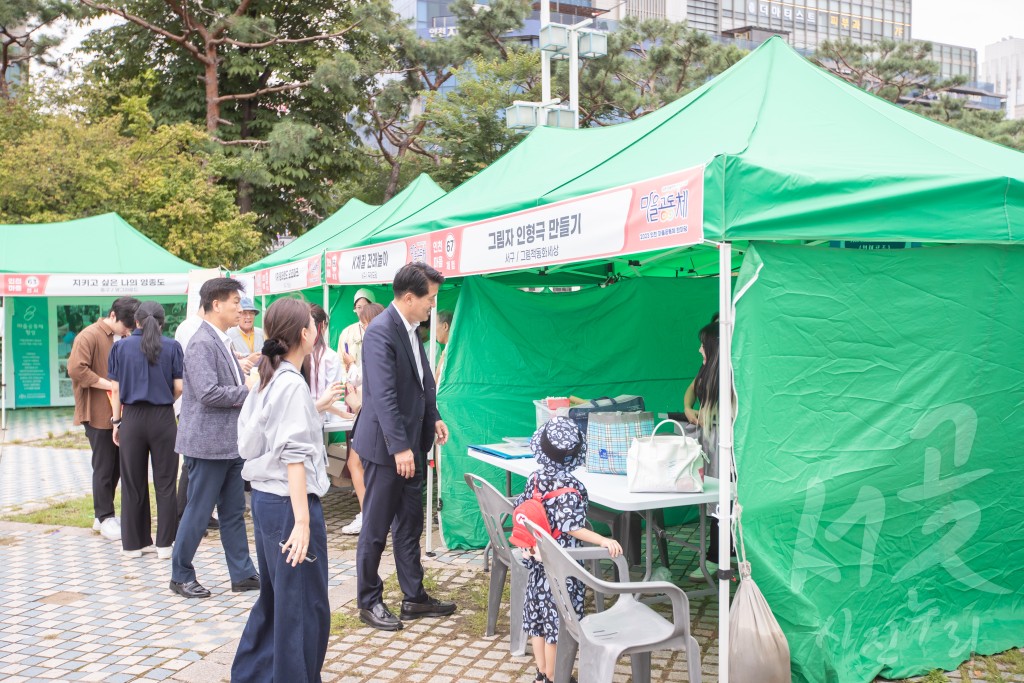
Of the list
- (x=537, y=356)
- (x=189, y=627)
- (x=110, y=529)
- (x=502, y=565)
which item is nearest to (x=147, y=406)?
(x=110, y=529)

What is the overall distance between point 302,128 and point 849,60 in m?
17.5

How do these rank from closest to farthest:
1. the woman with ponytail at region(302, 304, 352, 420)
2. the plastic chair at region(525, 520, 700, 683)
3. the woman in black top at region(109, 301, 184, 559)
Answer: the plastic chair at region(525, 520, 700, 683) → the woman in black top at region(109, 301, 184, 559) → the woman with ponytail at region(302, 304, 352, 420)

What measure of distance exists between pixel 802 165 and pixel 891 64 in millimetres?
27568

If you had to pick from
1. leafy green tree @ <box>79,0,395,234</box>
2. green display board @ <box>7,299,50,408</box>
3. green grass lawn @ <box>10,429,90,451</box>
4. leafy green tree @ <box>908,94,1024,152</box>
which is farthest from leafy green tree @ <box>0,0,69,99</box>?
leafy green tree @ <box>908,94,1024,152</box>

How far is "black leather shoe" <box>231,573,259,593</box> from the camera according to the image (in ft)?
18.0

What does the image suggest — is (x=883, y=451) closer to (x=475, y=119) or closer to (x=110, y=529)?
(x=110, y=529)

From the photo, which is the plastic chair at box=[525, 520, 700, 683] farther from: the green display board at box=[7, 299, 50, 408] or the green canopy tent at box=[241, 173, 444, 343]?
the green display board at box=[7, 299, 50, 408]

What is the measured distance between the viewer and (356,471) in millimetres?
6668

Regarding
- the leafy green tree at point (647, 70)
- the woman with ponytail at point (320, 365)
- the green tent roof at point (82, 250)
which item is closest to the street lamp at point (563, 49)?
the green tent roof at point (82, 250)

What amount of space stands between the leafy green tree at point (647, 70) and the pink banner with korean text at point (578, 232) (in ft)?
65.5

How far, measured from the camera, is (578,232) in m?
4.30

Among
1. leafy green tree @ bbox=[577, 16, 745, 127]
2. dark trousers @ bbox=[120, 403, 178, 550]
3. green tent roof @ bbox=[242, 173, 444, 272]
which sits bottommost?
dark trousers @ bbox=[120, 403, 178, 550]

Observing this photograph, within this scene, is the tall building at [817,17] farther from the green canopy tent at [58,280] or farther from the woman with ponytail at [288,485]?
the woman with ponytail at [288,485]

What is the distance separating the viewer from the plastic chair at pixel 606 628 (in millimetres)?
3254
